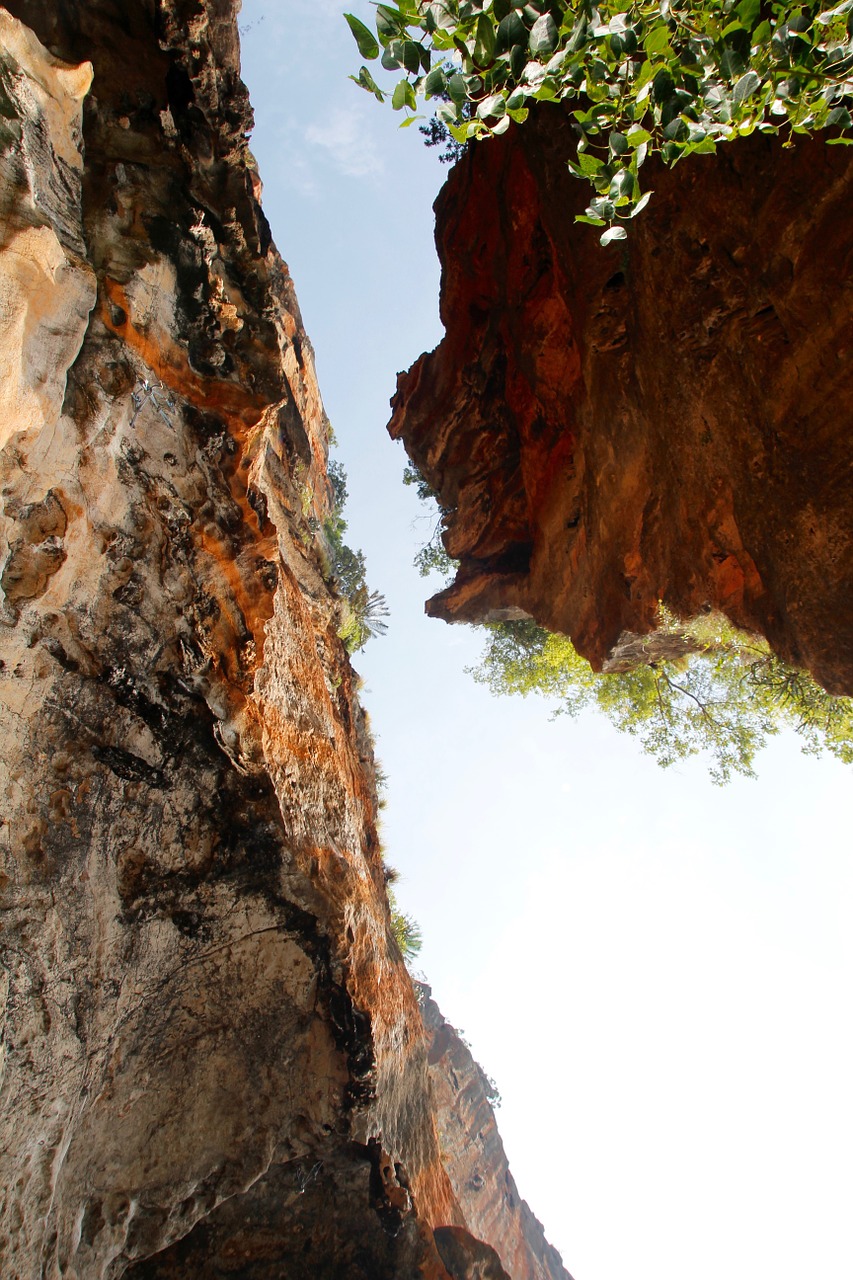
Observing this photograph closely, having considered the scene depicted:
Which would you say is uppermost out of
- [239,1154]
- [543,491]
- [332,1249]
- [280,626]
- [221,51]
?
[543,491]

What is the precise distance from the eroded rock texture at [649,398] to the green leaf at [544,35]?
10.3ft

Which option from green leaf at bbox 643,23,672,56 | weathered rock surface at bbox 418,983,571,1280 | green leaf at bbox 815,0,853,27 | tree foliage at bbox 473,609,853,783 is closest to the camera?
green leaf at bbox 815,0,853,27

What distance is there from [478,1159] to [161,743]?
3197 centimetres

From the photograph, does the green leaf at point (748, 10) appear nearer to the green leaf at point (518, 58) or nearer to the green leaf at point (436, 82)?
the green leaf at point (518, 58)

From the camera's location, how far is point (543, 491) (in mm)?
11562

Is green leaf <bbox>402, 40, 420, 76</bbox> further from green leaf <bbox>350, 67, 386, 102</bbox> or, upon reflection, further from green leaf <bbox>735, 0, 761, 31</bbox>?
green leaf <bbox>735, 0, 761, 31</bbox>

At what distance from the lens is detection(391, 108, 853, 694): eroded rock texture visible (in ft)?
17.1

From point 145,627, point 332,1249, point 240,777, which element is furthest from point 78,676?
point 332,1249

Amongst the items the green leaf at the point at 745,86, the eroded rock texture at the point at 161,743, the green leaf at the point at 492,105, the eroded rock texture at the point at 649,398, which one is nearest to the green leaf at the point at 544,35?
the green leaf at the point at 492,105

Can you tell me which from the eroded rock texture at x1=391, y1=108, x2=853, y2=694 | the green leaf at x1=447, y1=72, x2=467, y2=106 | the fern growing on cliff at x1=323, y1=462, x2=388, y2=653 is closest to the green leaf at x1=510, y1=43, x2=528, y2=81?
the green leaf at x1=447, y1=72, x2=467, y2=106

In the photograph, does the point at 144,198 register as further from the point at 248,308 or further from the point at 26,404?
the point at 26,404

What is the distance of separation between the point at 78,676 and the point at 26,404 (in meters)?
→ 2.88

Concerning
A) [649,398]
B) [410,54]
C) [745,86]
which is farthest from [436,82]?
[649,398]

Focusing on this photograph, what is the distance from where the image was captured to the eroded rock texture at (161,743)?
496 centimetres
